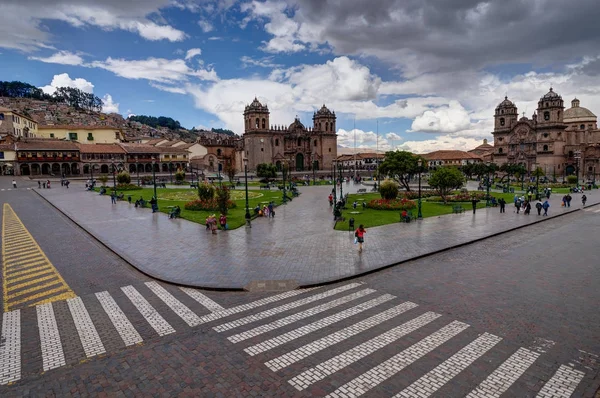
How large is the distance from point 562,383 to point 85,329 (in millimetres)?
9869

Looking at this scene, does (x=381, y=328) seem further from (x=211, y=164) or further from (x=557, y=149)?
(x=557, y=149)

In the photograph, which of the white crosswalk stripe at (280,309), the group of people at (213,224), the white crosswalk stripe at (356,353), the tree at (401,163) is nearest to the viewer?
the white crosswalk stripe at (356,353)

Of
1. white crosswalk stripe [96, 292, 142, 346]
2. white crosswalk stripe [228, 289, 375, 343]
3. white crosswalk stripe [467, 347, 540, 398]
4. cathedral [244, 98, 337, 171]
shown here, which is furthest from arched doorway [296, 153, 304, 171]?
white crosswalk stripe [467, 347, 540, 398]

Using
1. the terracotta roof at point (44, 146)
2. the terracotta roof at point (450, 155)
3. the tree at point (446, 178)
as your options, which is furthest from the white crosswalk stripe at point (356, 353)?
the terracotta roof at point (450, 155)

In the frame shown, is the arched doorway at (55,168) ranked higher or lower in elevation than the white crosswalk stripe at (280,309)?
higher

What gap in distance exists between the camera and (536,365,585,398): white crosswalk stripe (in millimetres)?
5992

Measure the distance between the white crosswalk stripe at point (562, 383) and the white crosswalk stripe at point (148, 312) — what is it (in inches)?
293

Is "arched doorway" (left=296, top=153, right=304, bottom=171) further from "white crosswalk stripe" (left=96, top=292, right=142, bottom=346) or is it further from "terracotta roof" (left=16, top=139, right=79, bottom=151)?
"white crosswalk stripe" (left=96, top=292, right=142, bottom=346)

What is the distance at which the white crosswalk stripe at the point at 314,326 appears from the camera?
24.9 ft

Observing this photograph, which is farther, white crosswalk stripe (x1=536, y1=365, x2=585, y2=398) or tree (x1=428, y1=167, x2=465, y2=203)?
tree (x1=428, y1=167, x2=465, y2=203)

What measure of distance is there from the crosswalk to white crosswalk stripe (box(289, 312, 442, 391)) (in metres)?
0.02

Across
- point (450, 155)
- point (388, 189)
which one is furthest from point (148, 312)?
point (450, 155)

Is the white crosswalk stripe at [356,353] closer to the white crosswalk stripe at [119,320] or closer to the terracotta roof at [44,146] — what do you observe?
the white crosswalk stripe at [119,320]

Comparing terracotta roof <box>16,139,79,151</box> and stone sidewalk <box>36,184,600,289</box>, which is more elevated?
terracotta roof <box>16,139,79,151</box>
